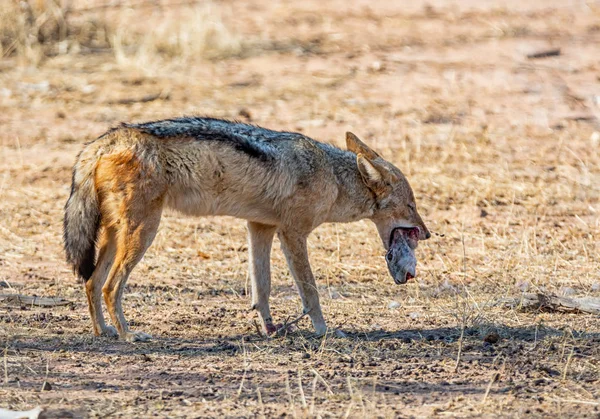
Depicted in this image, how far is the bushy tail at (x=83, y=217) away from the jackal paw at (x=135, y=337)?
0.49 metres

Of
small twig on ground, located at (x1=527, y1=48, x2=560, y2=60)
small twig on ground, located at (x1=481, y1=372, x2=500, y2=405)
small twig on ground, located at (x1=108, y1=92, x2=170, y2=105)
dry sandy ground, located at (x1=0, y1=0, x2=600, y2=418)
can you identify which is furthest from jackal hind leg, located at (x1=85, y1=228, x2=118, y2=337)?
small twig on ground, located at (x1=527, y1=48, x2=560, y2=60)

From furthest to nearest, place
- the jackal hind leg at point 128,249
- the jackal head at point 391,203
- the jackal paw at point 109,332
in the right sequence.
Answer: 1. the jackal head at point 391,203
2. the jackal paw at point 109,332
3. the jackal hind leg at point 128,249

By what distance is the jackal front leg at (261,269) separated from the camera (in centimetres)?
702

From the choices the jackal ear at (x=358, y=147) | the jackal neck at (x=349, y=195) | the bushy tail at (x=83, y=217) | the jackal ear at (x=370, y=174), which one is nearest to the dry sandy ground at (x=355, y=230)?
the bushy tail at (x=83, y=217)

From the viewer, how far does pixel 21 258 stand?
8.89 metres

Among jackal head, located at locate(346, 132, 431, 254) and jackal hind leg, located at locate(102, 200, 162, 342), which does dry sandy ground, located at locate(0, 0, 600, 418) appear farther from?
jackal head, located at locate(346, 132, 431, 254)

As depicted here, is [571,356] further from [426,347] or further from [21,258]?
[21,258]

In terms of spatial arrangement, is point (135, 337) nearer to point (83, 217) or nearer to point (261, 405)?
point (83, 217)

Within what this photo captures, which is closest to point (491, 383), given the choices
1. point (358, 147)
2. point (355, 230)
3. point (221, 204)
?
point (221, 204)

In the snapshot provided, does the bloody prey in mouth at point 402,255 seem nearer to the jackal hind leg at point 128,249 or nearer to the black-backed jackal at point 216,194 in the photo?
the black-backed jackal at point 216,194

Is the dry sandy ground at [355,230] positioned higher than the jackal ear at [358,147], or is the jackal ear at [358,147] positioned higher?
the jackal ear at [358,147]

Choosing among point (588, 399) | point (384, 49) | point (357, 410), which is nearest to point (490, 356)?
point (588, 399)

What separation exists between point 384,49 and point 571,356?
423 inches

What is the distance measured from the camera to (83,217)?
659 centimetres
